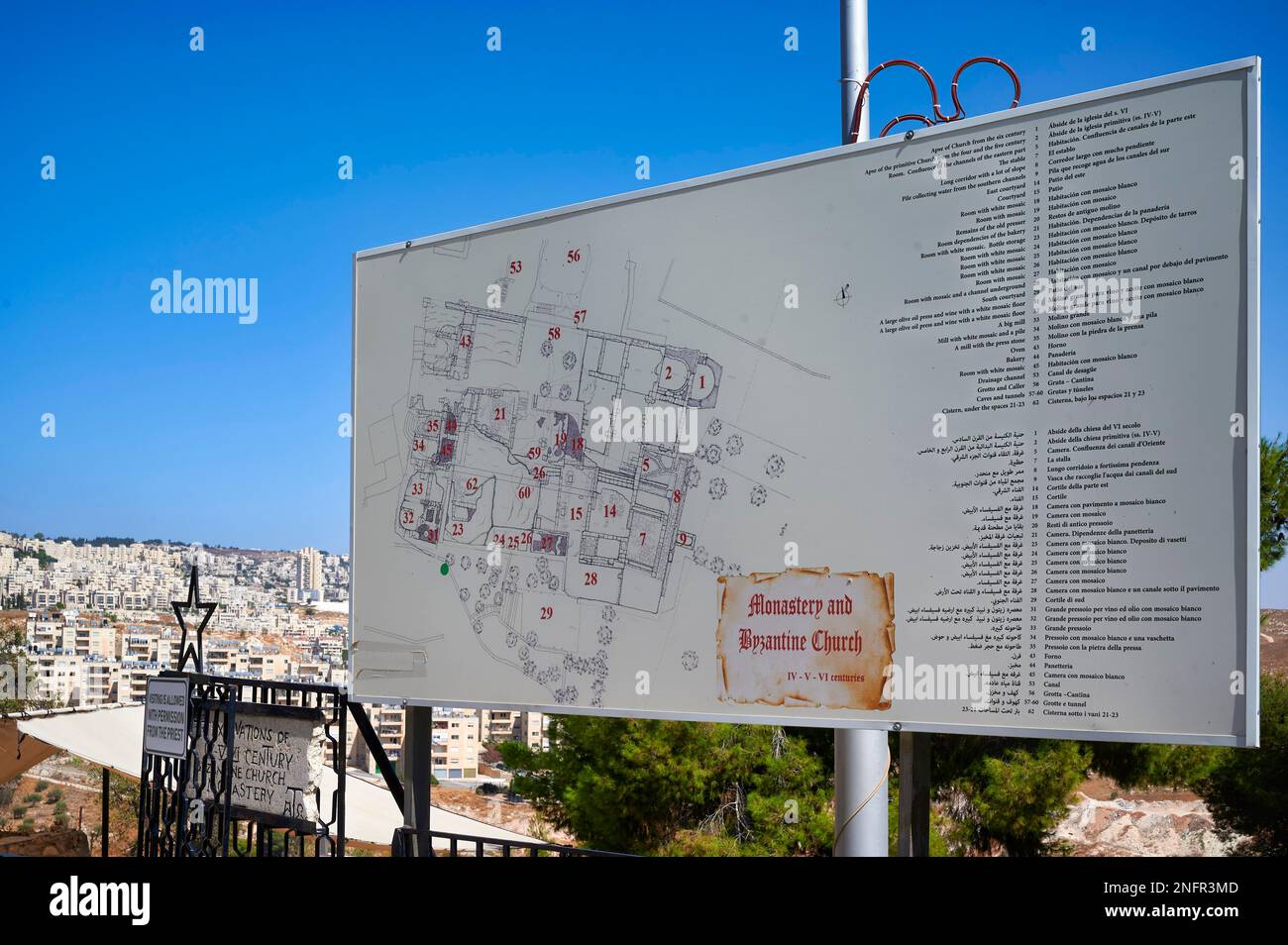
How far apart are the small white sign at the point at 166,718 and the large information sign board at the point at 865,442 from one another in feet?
4.14

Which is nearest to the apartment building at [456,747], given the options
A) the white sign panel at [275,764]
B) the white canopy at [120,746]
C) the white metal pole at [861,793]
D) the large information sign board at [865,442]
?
the white canopy at [120,746]

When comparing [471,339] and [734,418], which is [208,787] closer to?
[471,339]

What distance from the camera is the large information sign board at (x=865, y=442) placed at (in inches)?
126

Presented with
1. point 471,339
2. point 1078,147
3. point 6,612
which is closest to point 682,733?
point 471,339

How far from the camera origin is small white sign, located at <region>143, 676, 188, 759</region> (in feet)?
19.4

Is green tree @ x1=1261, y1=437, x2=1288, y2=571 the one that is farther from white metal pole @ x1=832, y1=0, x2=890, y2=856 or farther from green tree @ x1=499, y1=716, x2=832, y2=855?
white metal pole @ x1=832, y1=0, x2=890, y2=856

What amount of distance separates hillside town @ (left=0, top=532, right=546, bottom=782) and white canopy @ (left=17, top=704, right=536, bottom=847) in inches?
176

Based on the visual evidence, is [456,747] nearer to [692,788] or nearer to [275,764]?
[692,788]

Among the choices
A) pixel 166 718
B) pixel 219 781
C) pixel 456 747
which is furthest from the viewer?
pixel 456 747

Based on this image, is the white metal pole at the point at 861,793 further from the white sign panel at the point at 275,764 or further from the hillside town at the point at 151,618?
the hillside town at the point at 151,618

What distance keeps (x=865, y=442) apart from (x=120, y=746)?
10.1 m

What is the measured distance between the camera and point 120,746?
440 inches

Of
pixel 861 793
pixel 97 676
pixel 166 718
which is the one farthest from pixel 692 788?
pixel 97 676
